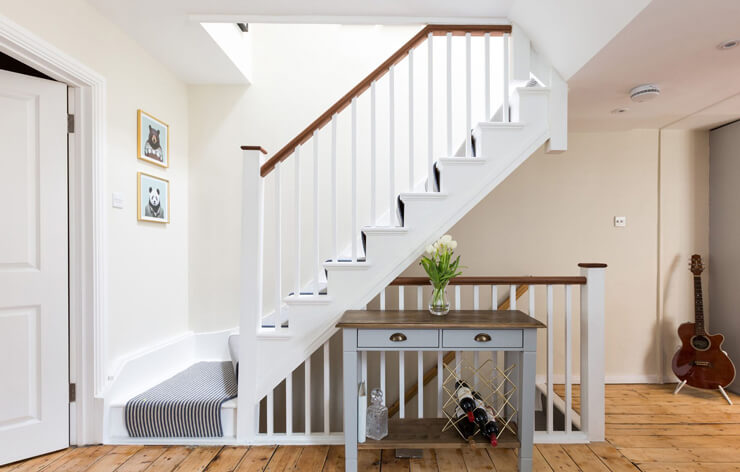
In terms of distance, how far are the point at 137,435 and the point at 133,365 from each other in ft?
1.38

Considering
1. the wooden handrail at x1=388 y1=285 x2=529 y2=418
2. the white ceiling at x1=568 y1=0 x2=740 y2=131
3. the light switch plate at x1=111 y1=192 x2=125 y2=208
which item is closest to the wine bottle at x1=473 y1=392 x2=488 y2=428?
the wooden handrail at x1=388 y1=285 x2=529 y2=418

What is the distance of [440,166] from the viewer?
2416mm

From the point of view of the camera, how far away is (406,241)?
240 centimetres

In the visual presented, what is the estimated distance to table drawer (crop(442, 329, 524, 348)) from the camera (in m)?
2.07

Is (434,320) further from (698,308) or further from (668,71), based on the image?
(698,308)

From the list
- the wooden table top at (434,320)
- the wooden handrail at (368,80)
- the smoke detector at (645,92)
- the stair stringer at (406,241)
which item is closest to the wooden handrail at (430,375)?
the wooden table top at (434,320)

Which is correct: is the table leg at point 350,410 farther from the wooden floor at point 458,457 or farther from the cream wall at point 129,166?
the cream wall at point 129,166

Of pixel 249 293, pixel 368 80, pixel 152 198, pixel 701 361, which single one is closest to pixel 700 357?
pixel 701 361

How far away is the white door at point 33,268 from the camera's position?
210 centimetres

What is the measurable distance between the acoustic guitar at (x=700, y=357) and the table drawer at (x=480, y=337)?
2067 millimetres

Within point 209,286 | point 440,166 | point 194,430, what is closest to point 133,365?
point 194,430

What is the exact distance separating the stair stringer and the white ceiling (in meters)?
0.42

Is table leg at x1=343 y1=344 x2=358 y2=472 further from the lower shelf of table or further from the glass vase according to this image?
the glass vase

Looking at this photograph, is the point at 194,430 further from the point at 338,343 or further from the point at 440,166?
the point at 440,166
